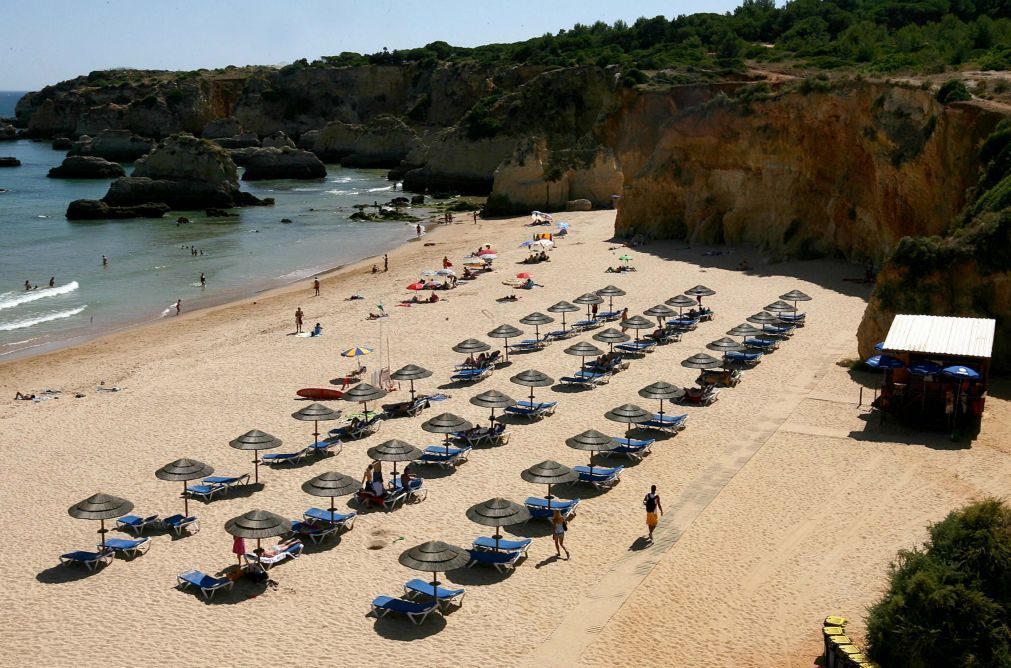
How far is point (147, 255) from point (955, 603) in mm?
46385

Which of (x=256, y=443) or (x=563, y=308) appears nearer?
(x=256, y=443)

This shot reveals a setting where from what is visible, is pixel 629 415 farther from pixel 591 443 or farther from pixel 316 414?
pixel 316 414

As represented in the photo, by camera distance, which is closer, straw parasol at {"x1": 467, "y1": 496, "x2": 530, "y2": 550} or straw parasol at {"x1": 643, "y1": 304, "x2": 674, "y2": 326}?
straw parasol at {"x1": 467, "y1": 496, "x2": 530, "y2": 550}

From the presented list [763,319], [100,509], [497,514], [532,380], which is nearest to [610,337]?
[763,319]

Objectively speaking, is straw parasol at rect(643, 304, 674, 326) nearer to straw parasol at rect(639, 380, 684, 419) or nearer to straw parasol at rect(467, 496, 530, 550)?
straw parasol at rect(639, 380, 684, 419)

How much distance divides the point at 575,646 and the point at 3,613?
8.04 metres

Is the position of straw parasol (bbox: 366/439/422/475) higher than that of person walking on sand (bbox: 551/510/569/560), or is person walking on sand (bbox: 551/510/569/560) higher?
straw parasol (bbox: 366/439/422/475)

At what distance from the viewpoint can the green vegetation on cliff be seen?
10828 mm

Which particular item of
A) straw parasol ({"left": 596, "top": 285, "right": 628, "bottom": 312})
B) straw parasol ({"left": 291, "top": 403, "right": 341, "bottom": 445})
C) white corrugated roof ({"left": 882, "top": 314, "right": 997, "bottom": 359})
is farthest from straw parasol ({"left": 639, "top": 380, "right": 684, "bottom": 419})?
straw parasol ({"left": 596, "top": 285, "right": 628, "bottom": 312})

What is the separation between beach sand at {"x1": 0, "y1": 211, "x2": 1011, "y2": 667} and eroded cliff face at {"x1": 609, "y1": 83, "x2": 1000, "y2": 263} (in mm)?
5038

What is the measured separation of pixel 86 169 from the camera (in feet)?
292

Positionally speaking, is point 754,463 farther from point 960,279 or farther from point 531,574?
point 960,279

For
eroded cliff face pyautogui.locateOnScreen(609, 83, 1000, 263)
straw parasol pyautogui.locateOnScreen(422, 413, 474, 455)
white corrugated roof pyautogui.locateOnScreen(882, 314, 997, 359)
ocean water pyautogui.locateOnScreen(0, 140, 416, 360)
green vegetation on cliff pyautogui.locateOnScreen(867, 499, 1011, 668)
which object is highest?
eroded cliff face pyautogui.locateOnScreen(609, 83, 1000, 263)

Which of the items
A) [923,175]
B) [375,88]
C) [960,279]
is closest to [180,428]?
[960,279]
